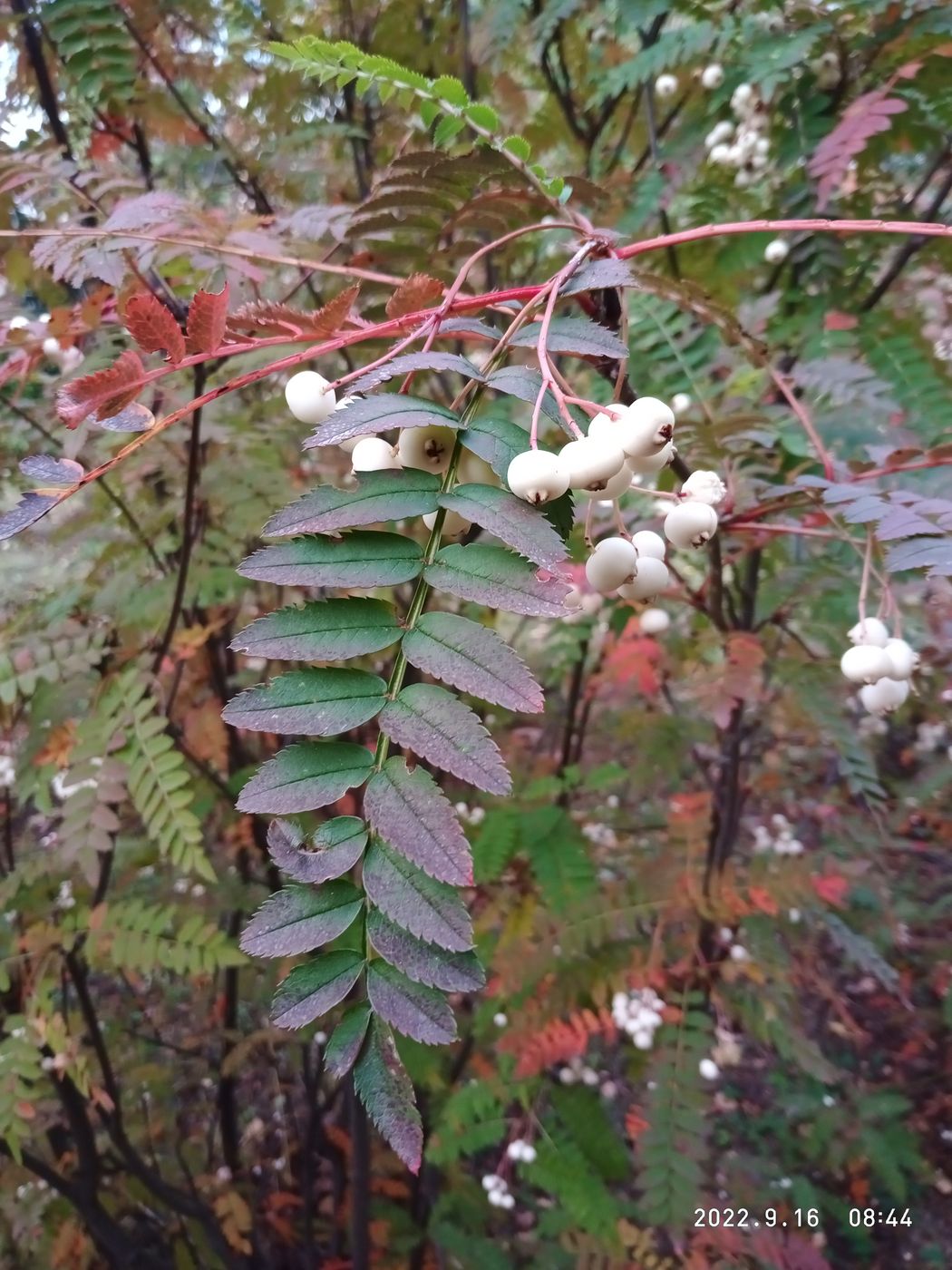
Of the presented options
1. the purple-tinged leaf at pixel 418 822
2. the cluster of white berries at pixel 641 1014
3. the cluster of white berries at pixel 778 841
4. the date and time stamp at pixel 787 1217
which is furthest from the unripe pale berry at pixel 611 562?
the cluster of white berries at pixel 778 841

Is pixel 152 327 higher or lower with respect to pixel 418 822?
higher

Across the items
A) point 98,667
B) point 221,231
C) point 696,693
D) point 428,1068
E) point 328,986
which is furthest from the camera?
point 428,1068

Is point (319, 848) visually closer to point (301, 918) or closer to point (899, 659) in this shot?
point (301, 918)

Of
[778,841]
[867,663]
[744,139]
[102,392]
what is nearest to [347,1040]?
[102,392]

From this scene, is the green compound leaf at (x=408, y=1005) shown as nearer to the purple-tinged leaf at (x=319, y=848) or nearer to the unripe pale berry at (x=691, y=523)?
the purple-tinged leaf at (x=319, y=848)

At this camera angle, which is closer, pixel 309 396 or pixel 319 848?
pixel 319 848

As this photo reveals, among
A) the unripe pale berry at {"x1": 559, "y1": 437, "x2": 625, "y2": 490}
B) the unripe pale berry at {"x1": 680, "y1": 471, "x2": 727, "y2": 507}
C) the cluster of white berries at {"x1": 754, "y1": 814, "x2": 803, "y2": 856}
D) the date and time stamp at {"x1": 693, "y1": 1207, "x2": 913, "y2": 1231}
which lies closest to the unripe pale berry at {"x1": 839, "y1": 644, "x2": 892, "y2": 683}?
A: the unripe pale berry at {"x1": 680, "y1": 471, "x2": 727, "y2": 507}

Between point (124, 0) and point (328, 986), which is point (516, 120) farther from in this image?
point (328, 986)

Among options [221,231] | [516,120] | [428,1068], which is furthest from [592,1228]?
[516,120]
